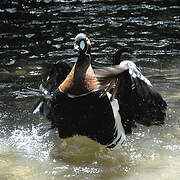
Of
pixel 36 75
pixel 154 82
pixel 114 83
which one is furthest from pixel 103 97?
pixel 36 75

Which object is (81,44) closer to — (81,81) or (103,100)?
(81,81)

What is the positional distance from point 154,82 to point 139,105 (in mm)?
2107

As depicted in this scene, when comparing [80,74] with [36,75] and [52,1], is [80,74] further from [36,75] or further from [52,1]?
[52,1]

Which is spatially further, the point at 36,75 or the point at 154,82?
the point at 36,75

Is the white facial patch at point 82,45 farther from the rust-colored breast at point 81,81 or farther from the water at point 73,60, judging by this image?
the water at point 73,60

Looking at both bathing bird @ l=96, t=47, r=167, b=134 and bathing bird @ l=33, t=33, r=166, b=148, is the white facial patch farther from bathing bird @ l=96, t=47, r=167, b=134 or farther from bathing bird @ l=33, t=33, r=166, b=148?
bathing bird @ l=96, t=47, r=167, b=134

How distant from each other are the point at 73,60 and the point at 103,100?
10.4 feet

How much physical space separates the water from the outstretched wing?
1.16 ft

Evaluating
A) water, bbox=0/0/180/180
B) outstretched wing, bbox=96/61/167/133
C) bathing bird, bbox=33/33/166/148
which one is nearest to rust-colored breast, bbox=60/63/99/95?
bathing bird, bbox=33/33/166/148

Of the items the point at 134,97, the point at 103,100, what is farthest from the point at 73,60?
the point at 103,100

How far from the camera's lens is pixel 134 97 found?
4.52 m

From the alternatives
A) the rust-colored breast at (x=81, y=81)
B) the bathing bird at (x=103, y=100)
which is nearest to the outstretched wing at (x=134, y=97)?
the bathing bird at (x=103, y=100)

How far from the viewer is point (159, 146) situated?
4.88 m

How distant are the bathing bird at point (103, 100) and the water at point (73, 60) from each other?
29cm
